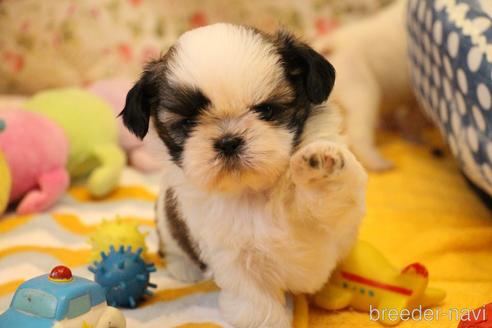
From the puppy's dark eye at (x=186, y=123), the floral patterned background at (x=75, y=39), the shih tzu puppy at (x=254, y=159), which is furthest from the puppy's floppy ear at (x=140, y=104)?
the floral patterned background at (x=75, y=39)

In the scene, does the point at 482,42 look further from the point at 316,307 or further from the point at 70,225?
the point at 70,225

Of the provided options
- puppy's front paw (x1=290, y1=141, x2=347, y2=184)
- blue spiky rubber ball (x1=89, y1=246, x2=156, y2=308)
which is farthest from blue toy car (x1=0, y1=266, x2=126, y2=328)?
puppy's front paw (x1=290, y1=141, x2=347, y2=184)

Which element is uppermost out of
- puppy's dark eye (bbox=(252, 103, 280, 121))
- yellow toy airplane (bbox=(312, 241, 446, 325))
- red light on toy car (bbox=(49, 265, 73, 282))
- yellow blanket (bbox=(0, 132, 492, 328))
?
puppy's dark eye (bbox=(252, 103, 280, 121))

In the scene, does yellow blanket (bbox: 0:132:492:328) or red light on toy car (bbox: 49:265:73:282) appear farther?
yellow blanket (bbox: 0:132:492:328)

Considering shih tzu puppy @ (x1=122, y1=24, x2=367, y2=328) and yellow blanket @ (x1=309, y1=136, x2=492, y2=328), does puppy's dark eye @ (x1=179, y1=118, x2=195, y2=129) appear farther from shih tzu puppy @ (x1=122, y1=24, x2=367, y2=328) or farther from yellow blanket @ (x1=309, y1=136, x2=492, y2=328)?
yellow blanket @ (x1=309, y1=136, x2=492, y2=328)

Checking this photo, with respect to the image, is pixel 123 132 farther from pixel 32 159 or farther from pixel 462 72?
pixel 462 72

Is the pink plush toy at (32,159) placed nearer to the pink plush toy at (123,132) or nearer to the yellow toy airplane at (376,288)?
the pink plush toy at (123,132)
